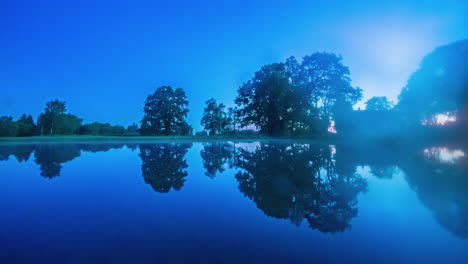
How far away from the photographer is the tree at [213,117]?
50812 millimetres

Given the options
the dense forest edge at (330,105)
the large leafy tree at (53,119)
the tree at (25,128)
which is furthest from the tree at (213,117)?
the tree at (25,128)

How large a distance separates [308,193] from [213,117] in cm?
4629

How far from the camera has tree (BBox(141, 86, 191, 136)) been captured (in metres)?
43.8

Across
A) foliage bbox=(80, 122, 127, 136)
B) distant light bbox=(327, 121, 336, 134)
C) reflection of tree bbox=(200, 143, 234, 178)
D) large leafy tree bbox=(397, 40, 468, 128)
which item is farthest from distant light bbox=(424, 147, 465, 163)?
foliage bbox=(80, 122, 127, 136)

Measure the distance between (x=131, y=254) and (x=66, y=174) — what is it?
6.39 metres

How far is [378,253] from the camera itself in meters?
2.59

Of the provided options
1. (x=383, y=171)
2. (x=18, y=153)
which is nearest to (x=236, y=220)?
(x=383, y=171)

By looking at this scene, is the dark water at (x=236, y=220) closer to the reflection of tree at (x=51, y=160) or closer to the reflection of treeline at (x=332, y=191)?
the reflection of treeline at (x=332, y=191)

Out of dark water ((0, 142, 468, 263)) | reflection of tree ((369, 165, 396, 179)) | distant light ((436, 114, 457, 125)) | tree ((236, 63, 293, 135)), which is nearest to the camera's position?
dark water ((0, 142, 468, 263))

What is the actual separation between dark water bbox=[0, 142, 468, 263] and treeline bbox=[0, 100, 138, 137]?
4965cm

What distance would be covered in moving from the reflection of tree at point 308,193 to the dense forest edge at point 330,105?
66.3 ft

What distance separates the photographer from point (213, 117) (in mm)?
50812

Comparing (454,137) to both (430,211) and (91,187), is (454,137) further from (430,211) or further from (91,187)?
(91,187)

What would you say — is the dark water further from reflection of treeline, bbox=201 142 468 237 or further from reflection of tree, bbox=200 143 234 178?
reflection of tree, bbox=200 143 234 178
